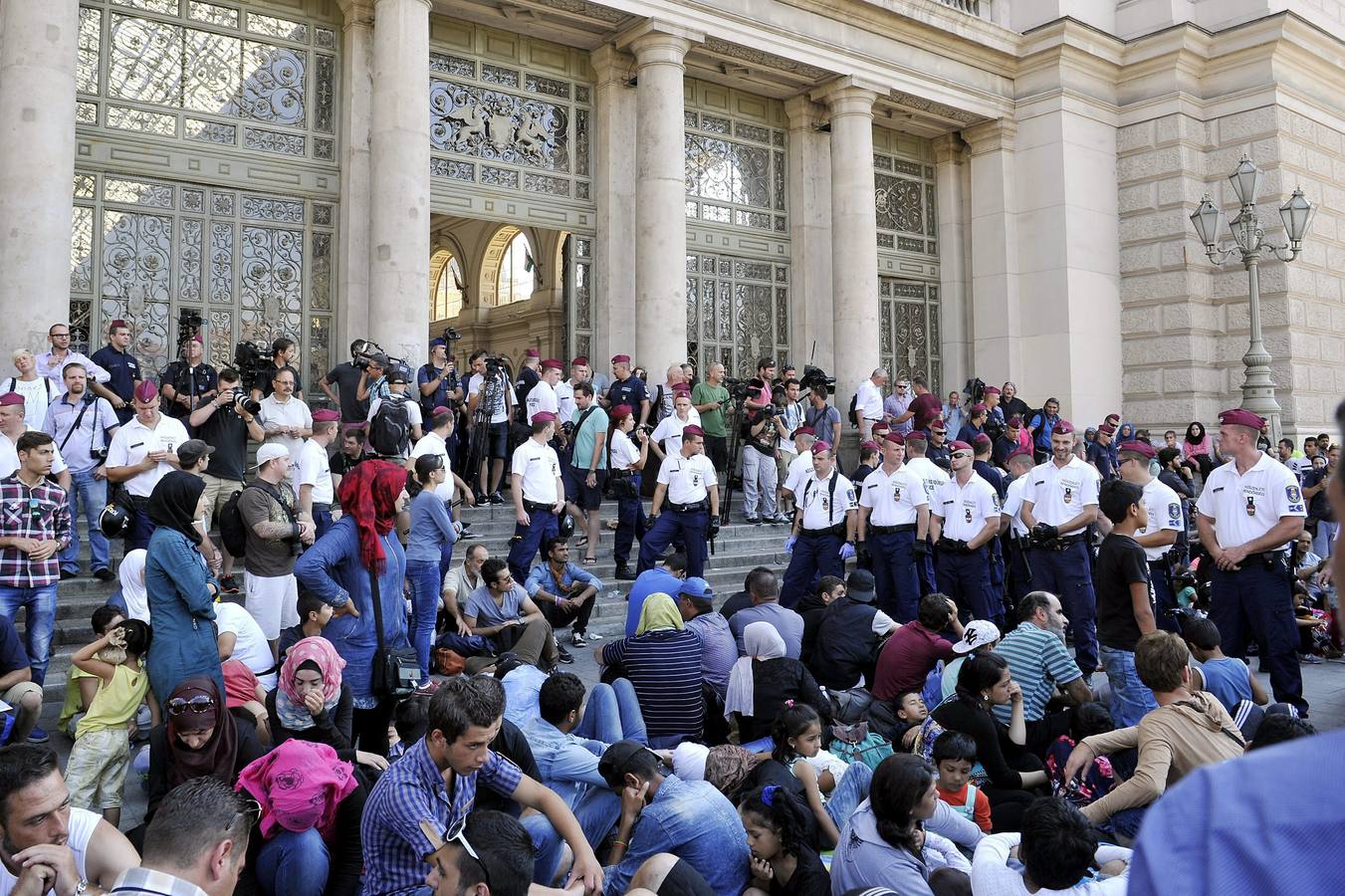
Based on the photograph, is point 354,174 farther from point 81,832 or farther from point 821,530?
point 81,832

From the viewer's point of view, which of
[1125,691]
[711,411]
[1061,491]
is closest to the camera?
[1125,691]

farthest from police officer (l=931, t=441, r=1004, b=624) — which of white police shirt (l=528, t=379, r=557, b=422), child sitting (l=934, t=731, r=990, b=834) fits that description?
white police shirt (l=528, t=379, r=557, b=422)

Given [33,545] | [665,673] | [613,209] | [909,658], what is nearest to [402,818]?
[665,673]

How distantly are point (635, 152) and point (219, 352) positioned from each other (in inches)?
286

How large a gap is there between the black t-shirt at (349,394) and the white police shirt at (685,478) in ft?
11.7

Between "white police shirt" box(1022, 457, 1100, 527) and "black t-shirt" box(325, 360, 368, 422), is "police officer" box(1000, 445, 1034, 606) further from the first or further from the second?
"black t-shirt" box(325, 360, 368, 422)

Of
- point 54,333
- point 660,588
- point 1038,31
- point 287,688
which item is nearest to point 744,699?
point 660,588

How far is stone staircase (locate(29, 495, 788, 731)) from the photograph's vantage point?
24.8 ft

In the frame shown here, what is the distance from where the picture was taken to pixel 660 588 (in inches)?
287

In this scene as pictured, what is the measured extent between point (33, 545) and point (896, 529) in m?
7.03

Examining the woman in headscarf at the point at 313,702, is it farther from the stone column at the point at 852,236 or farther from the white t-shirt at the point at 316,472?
the stone column at the point at 852,236

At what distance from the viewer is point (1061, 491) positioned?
9016 millimetres

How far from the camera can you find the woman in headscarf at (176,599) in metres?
5.36

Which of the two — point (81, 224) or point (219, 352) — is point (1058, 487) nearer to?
point (219, 352)
